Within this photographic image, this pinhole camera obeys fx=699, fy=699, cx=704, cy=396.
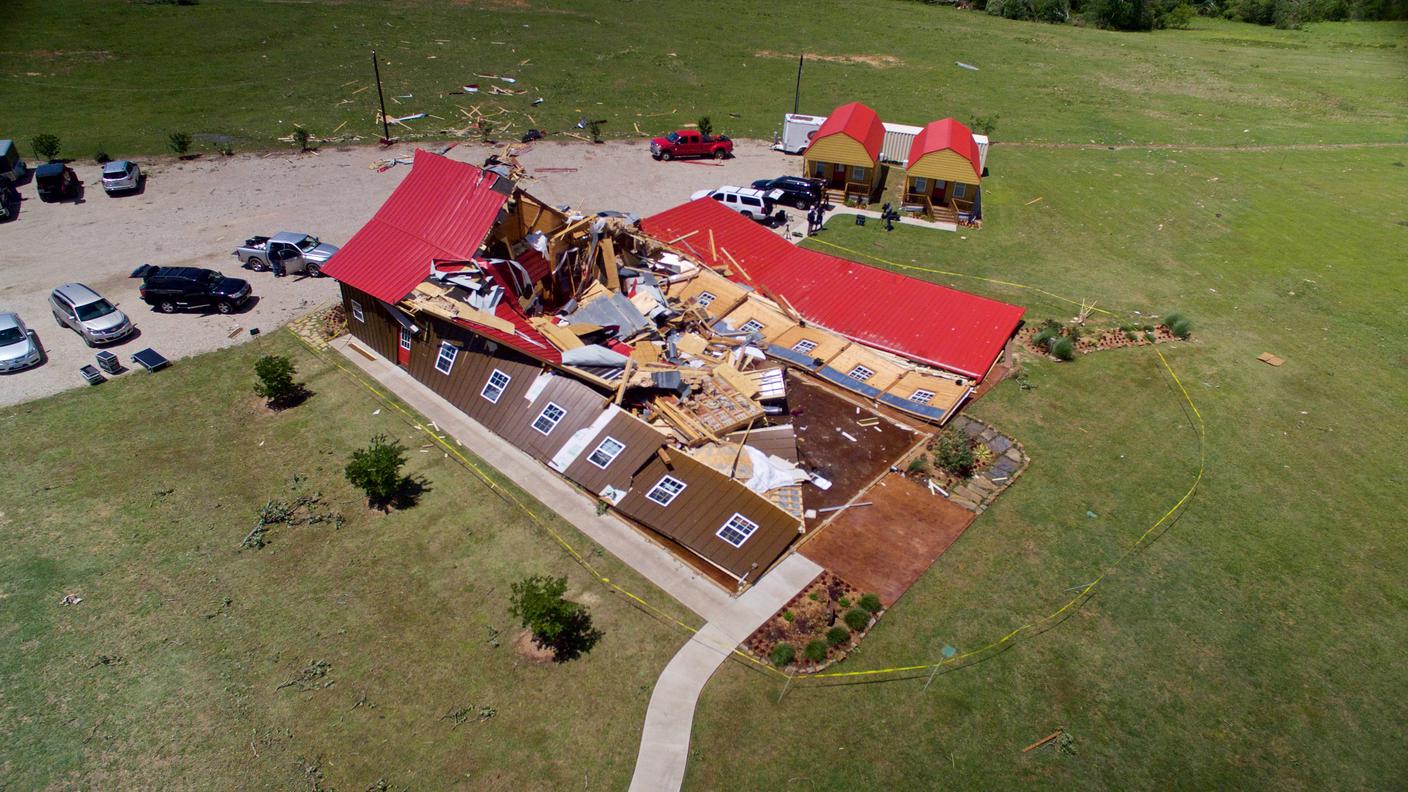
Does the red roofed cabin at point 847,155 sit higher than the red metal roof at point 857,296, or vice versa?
the red roofed cabin at point 847,155

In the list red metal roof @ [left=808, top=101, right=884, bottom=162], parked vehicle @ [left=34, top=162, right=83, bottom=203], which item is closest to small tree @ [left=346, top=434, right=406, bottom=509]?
red metal roof @ [left=808, top=101, right=884, bottom=162]

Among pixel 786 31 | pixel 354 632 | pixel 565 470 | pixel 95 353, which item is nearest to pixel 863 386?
pixel 565 470

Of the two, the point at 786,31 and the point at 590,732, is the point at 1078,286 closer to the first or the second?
the point at 590,732

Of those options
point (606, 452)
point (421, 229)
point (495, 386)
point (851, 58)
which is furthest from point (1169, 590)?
point (851, 58)

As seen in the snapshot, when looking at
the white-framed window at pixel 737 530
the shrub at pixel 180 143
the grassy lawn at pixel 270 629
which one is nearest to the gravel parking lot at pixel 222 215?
the shrub at pixel 180 143

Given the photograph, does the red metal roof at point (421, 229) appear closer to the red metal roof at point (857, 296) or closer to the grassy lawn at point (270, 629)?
the grassy lawn at point (270, 629)

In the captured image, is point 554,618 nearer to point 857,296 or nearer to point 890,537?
point 890,537
